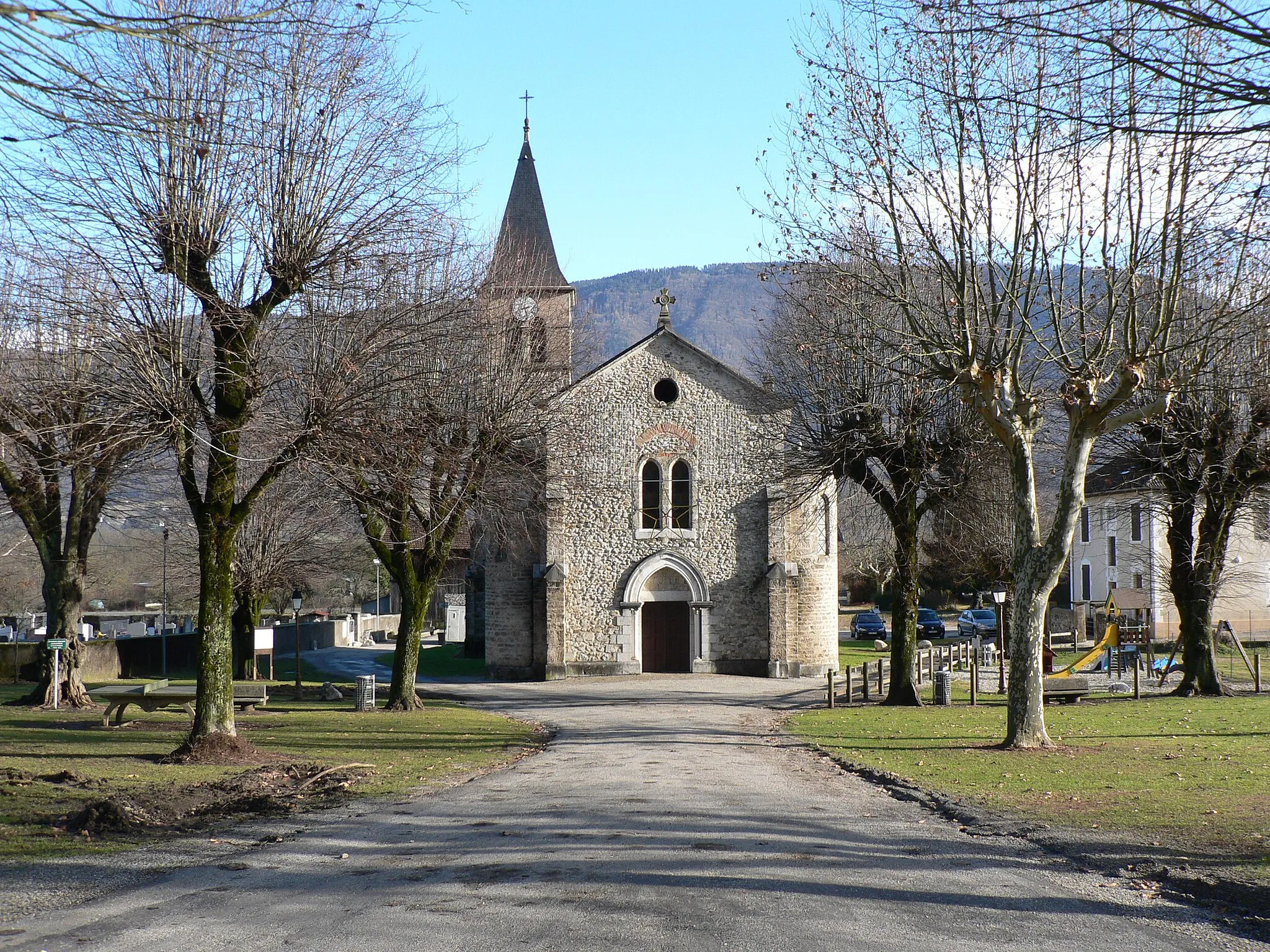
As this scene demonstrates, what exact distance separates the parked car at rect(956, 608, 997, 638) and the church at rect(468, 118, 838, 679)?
17.8 metres

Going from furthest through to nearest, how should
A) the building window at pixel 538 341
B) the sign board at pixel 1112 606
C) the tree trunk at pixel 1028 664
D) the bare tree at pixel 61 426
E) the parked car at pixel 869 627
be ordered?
the parked car at pixel 869 627
the sign board at pixel 1112 606
the building window at pixel 538 341
the tree trunk at pixel 1028 664
the bare tree at pixel 61 426

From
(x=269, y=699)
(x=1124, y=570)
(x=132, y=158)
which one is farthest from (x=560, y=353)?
(x=1124, y=570)

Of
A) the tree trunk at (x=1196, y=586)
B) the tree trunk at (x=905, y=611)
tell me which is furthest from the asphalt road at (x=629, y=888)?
the tree trunk at (x=1196, y=586)

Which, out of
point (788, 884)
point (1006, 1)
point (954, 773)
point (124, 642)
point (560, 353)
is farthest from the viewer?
point (124, 642)

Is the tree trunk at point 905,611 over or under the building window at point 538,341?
under

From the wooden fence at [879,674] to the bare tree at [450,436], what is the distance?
868 cm

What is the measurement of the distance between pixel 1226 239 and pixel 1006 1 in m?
2.57

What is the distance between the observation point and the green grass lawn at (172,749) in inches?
381

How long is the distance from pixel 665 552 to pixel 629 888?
27.6 meters

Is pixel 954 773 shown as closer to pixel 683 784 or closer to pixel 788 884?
pixel 683 784

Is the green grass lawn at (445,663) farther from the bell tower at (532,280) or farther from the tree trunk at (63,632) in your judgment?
the tree trunk at (63,632)

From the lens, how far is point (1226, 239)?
841 centimetres

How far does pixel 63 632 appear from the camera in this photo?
21.7 m

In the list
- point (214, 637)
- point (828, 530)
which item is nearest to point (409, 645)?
point (214, 637)
